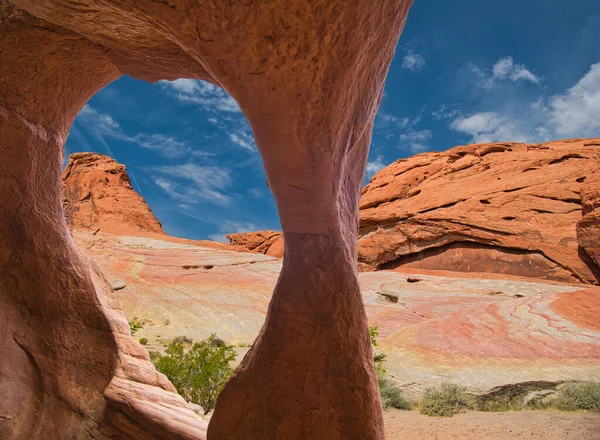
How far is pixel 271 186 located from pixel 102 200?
20.9 meters

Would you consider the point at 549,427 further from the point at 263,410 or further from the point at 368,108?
→ the point at 368,108

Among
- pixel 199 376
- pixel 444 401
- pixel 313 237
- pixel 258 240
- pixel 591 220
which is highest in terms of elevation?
pixel 258 240

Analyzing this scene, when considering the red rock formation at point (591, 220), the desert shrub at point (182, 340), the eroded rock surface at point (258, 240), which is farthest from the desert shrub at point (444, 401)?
the eroded rock surface at point (258, 240)

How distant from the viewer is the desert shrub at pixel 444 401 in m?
5.84

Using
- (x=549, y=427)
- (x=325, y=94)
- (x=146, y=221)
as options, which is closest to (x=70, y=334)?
(x=325, y=94)

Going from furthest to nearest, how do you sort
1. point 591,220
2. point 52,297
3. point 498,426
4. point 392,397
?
point 591,220
point 392,397
point 498,426
point 52,297

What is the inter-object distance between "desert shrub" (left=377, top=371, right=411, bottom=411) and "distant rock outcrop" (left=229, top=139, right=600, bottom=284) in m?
9.46

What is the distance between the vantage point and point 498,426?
17.0ft

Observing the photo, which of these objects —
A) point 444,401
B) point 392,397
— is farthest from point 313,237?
→ point 392,397

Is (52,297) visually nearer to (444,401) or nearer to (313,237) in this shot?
(313,237)

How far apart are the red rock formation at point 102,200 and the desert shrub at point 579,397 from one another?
15.8m

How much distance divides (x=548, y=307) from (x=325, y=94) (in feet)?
29.6

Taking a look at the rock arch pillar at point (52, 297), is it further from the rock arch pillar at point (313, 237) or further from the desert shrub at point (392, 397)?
the desert shrub at point (392, 397)

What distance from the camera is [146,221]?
20.5 metres
